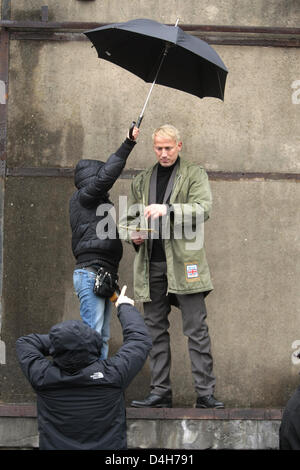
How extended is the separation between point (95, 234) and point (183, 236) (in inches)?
25.2

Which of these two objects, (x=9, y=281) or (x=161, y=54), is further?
(x=9, y=281)

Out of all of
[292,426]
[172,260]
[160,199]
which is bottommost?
[292,426]

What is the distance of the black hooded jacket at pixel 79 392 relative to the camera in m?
3.92

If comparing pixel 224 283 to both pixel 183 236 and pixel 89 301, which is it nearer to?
pixel 183 236

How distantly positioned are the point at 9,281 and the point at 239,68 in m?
2.68

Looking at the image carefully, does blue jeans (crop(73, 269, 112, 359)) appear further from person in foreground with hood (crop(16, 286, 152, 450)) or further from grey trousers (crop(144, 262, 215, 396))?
person in foreground with hood (crop(16, 286, 152, 450))

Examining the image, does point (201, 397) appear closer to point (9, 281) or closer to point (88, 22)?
point (9, 281)

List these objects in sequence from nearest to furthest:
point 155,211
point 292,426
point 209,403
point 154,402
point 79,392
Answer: point 292,426
point 79,392
point 155,211
point 209,403
point 154,402

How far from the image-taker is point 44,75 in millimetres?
6980

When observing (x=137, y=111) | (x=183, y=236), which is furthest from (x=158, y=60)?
(x=183, y=236)

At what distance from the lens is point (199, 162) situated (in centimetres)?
696

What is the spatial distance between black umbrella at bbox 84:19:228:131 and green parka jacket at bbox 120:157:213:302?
0.56m

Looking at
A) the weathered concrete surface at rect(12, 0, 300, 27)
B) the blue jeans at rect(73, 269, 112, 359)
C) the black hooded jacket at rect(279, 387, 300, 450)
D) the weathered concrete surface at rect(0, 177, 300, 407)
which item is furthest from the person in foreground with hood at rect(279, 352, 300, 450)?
the weathered concrete surface at rect(12, 0, 300, 27)

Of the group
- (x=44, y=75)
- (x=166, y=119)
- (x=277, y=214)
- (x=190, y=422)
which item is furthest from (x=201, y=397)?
(x=44, y=75)
